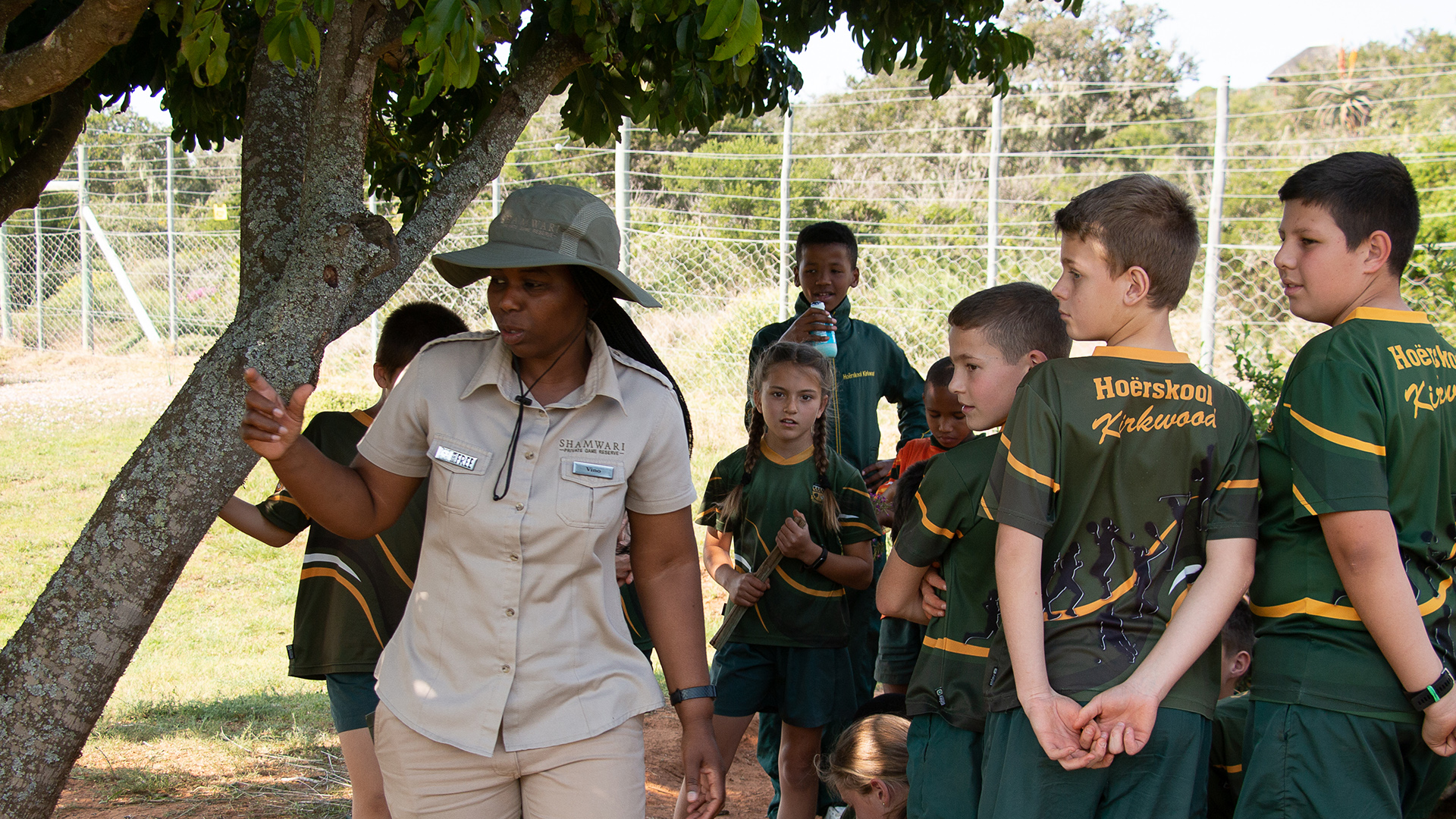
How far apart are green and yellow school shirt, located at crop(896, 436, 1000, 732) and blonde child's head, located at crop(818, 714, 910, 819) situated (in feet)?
1.69

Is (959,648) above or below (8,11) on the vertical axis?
below

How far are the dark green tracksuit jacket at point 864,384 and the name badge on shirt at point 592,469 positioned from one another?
2.24 metres

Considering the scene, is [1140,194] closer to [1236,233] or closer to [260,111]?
[260,111]

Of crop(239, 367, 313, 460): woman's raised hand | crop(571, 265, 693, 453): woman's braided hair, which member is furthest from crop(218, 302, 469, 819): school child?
crop(239, 367, 313, 460): woman's raised hand

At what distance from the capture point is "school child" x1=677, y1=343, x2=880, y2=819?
141 inches

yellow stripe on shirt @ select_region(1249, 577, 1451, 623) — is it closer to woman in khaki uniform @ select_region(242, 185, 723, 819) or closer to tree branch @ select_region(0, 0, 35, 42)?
woman in khaki uniform @ select_region(242, 185, 723, 819)

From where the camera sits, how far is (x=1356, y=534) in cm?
204

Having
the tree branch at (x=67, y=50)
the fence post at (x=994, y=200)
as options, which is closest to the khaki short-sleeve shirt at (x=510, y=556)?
the tree branch at (x=67, y=50)

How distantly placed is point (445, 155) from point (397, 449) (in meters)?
2.36

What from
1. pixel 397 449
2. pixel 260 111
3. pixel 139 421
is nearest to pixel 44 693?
pixel 397 449

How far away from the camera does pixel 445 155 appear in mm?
4188

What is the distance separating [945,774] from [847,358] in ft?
7.52

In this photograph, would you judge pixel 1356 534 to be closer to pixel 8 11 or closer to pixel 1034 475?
pixel 1034 475

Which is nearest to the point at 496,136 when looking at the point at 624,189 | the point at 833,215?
the point at 624,189
